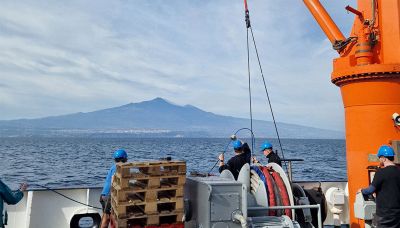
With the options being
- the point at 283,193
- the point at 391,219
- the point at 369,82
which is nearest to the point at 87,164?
the point at 283,193

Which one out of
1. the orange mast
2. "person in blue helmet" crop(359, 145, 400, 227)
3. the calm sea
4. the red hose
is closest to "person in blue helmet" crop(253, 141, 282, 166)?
the red hose

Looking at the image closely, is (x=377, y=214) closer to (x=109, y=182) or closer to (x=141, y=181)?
(x=141, y=181)

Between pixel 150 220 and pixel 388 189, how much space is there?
151 inches

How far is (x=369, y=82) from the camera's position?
7.19 meters

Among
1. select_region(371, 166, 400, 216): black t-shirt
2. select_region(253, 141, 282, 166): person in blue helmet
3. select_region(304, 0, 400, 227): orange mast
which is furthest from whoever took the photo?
select_region(253, 141, 282, 166): person in blue helmet

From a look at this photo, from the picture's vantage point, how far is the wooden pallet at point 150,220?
521 centimetres

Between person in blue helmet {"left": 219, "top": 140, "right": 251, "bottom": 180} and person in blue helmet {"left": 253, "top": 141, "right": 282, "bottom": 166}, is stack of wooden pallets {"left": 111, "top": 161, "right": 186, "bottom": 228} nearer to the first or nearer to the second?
person in blue helmet {"left": 219, "top": 140, "right": 251, "bottom": 180}

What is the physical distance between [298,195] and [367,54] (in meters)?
3.37

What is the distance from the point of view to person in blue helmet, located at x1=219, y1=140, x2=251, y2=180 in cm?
819

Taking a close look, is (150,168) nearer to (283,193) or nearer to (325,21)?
(283,193)

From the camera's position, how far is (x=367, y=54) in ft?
23.7

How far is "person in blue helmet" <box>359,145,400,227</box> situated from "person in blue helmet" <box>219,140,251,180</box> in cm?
315

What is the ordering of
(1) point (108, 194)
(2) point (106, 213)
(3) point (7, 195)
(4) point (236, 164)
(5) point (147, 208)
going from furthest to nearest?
1. (4) point (236, 164)
2. (1) point (108, 194)
3. (2) point (106, 213)
4. (3) point (7, 195)
5. (5) point (147, 208)

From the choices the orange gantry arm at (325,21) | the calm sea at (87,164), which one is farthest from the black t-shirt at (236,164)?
the calm sea at (87,164)
